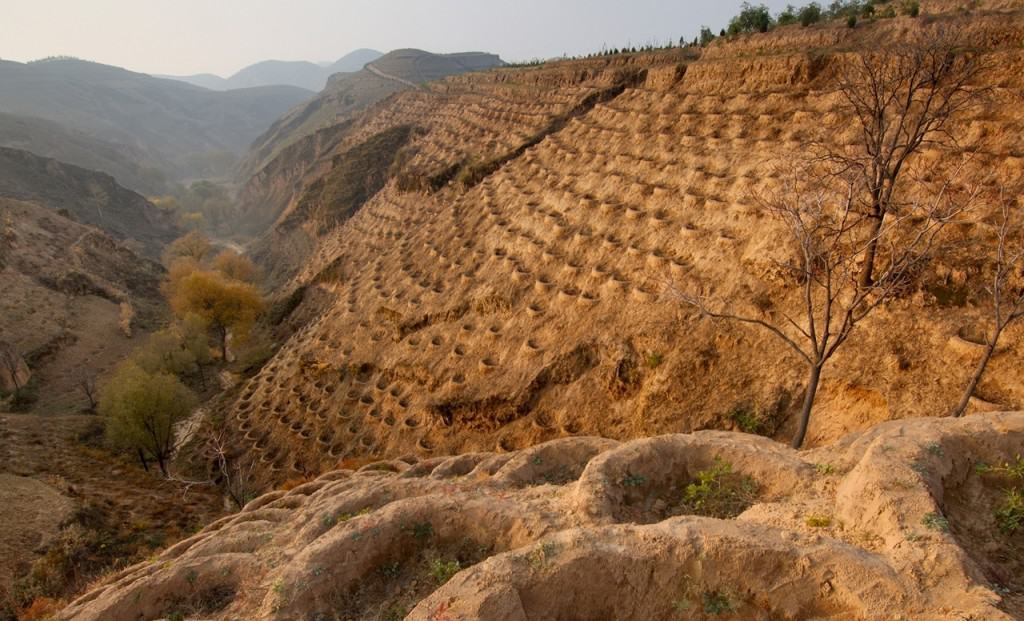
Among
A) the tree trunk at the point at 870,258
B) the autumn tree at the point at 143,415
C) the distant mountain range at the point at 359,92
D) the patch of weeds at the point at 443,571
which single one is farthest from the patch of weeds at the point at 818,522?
the distant mountain range at the point at 359,92

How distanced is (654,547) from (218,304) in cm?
4281

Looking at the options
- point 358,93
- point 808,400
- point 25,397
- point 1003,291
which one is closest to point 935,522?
point 808,400

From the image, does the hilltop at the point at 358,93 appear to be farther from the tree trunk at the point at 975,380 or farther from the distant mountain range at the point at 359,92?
the tree trunk at the point at 975,380

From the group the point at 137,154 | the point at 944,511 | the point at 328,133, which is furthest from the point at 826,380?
the point at 137,154

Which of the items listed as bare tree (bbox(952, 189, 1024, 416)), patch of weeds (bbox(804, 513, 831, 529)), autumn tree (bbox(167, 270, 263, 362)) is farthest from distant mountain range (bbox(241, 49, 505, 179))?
patch of weeds (bbox(804, 513, 831, 529))

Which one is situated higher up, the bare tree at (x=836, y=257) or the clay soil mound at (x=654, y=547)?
the bare tree at (x=836, y=257)

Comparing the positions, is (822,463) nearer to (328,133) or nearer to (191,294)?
(191,294)

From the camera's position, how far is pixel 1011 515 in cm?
674

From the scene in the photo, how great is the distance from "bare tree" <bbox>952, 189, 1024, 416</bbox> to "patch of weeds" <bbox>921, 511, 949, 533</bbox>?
19.9ft

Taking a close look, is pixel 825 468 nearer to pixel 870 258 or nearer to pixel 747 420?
pixel 747 420

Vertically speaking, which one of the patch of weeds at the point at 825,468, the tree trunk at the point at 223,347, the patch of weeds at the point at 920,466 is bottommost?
the tree trunk at the point at 223,347

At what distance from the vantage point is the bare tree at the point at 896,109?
11492 mm

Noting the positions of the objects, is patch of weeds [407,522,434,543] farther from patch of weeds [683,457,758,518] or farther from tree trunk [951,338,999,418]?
tree trunk [951,338,999,418]

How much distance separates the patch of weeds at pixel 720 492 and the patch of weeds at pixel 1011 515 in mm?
2835
